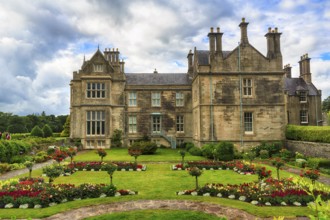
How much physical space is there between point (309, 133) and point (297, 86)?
19.9 metres

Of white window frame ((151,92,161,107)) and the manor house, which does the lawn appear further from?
white window frame ((151,92,161,107))

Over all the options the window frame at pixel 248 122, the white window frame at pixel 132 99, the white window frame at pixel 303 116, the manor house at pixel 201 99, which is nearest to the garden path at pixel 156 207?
the manor house at pixel 201 99

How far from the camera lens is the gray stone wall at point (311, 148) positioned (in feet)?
70.0

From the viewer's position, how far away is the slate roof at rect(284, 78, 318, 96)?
41.2 metres

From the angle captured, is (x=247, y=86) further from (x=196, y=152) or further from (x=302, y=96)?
(x=302, y=96)

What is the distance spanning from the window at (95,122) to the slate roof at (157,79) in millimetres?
6671

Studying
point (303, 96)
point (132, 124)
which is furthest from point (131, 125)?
point (303, 96)

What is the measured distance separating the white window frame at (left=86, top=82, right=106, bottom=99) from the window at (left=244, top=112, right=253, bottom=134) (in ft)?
60.5

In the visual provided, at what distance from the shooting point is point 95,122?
3400 centimetres

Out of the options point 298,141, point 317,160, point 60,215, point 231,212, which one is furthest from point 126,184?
point 298,141

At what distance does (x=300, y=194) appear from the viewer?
1071 centimetres

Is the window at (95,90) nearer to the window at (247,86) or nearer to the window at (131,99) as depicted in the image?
the window at (131,99)

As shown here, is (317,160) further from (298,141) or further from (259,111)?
(259,111)

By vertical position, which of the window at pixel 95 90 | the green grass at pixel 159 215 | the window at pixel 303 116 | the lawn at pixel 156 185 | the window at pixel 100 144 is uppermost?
the window at pixel 95 90
